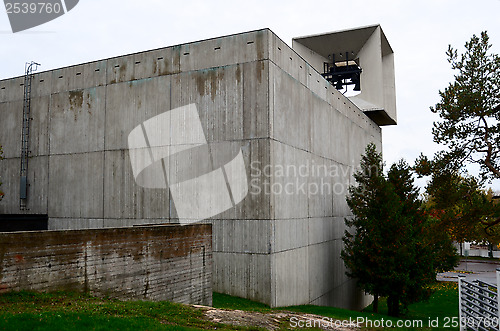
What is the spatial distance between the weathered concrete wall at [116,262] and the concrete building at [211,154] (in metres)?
2.66

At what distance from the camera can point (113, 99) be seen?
21.2m

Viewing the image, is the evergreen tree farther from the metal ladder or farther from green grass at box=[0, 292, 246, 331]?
the metal ladder

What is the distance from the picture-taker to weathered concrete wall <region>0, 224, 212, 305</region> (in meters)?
9.99

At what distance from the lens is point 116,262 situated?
12297 millimetres

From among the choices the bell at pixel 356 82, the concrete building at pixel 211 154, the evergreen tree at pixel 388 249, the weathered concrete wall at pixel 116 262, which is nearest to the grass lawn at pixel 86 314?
the weathered concrete wall at pixel 116 262

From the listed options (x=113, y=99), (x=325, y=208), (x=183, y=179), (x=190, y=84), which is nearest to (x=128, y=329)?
(x=183, y=179)

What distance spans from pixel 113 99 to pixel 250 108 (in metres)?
7.32

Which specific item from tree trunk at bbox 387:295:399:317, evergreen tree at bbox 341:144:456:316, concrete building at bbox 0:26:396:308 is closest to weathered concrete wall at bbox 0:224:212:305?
concrete building at bbox 0:26:396:308

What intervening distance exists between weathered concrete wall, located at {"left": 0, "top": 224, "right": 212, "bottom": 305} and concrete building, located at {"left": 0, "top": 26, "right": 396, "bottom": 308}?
8.72ft

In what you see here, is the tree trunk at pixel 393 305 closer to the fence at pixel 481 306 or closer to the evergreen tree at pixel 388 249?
the evergreen tree at pixel 388 249

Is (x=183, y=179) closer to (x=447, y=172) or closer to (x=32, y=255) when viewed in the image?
(x=32, y=255)

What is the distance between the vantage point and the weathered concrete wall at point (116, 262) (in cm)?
999

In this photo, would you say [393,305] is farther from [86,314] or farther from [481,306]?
[86,314]

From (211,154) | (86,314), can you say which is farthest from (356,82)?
(86,314)
